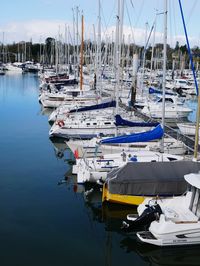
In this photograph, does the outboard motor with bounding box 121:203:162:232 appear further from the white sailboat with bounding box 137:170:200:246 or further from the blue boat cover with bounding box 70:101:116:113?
the blue boat cover with bounding box 70:101:116:113

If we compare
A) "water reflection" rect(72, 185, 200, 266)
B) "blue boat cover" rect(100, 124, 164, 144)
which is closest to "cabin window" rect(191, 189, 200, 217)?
"water reflection" rect(72, 185, 200, 266)

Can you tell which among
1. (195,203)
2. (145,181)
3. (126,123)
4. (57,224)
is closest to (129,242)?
(145,181)

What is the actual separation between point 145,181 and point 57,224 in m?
4.34

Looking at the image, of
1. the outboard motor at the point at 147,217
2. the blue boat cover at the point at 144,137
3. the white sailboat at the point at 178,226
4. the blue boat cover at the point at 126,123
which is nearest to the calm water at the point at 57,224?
the white sailboat at the point at 178,226

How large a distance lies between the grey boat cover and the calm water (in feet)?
4.29

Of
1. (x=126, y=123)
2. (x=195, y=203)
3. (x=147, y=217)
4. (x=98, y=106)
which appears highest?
(x=98, y=106)

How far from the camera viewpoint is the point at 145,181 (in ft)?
57.2

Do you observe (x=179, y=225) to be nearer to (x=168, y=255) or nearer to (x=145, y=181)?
(x=168, y=255)

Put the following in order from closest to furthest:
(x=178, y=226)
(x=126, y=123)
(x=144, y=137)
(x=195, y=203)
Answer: (x=178, y=226) < (x=195, y=203) < (x=144, y=137) < (x=126, y=123)

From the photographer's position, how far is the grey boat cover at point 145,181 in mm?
17453

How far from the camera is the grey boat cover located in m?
17.5

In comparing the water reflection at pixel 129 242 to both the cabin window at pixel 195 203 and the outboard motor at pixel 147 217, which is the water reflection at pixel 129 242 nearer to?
the outboard motor at pixel 147 217

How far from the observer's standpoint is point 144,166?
59.9ft

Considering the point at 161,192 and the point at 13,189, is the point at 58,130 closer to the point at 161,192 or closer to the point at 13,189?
the point at 13,189
